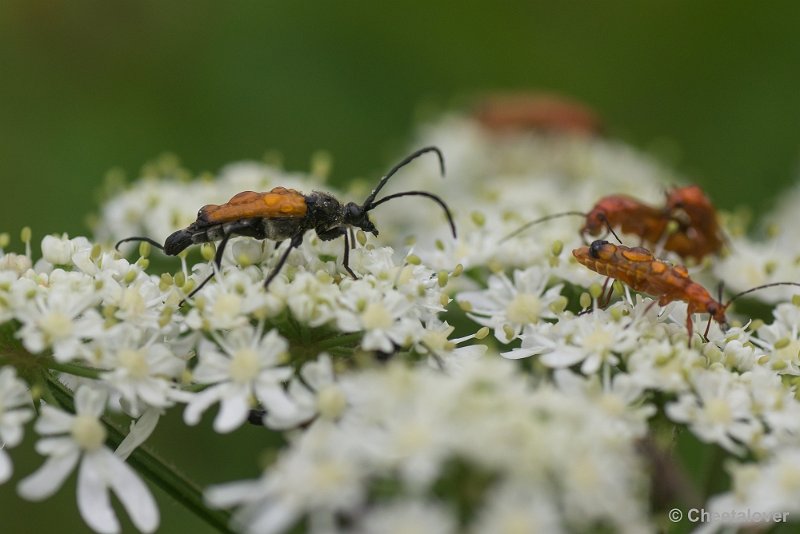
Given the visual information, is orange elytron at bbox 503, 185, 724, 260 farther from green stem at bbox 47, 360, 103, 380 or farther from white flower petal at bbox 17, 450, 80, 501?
white flower petal at bbox 17, 450, 80, 501

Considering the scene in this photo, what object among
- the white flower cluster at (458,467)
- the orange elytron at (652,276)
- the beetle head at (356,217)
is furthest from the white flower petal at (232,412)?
the orange elytron at (652,276)

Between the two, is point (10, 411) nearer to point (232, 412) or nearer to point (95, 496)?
point (95, 496)

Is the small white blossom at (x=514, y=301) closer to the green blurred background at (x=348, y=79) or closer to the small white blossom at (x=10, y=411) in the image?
the small white blossom at (x=10, y=411)

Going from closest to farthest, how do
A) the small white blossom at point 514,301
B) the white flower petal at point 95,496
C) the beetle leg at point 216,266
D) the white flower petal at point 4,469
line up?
the white flower petal at point 4,469 → the white flower petal at point 95,496 → the beetle leg at point 216,266 → the small white blossom at point 514,301

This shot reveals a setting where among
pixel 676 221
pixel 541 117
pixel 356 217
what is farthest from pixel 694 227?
pixel 541 117

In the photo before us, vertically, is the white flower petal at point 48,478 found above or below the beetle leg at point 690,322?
below

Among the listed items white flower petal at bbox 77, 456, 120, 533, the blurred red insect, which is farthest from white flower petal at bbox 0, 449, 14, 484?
the blurred red insect

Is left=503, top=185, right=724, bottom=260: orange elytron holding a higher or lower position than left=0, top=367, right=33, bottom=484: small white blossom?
higher

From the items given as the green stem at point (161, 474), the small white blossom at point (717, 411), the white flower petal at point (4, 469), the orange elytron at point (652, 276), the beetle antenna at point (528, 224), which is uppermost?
the beetle antenna at point (528, 224)
